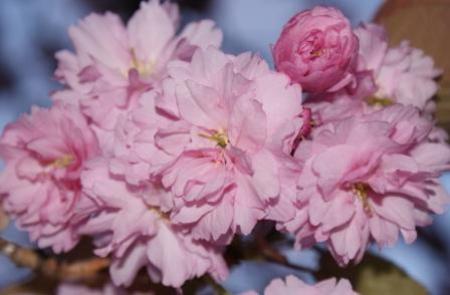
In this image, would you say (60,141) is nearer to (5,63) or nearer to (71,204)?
(71,204)

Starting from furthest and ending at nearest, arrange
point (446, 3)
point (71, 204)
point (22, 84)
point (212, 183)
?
point (22, 84), point (446, 3), point (71, 204), point (212, 183)

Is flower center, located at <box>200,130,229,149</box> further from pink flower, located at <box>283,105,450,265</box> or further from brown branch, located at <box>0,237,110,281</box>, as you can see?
brown branch, located at <box>0,237,110,281</box>

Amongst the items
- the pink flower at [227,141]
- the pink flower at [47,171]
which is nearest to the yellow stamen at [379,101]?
the pink flower at [227,141]

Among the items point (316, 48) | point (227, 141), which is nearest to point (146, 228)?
point (227, 141)

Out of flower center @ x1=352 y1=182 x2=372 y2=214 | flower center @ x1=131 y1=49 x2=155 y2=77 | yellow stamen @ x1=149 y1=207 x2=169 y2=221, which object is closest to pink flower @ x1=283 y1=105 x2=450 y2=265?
flower center @ x1=352 y1=182 x2=372 y2=214

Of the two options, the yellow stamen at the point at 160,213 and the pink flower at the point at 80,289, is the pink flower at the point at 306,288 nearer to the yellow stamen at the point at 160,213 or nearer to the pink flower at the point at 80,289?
the yellow stamen at the point at 160,213

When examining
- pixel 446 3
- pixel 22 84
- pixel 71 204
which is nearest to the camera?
pixel 71 204

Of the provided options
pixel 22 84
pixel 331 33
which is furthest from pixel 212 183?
pixel 22 84
